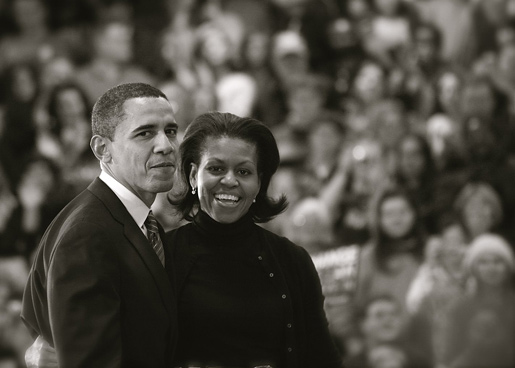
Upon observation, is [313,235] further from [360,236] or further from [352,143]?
[352,143]

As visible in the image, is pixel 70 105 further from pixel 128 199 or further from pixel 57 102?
pixel 128 199

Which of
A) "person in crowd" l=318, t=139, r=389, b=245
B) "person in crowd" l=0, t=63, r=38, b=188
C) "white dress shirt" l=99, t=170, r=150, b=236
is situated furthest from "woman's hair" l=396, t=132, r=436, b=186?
"white dress shirt" l=99, t=170, r=150, b=236

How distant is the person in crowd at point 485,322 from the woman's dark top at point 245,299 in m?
2.93

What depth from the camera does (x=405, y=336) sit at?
16.5ft

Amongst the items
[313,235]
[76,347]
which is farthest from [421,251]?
[76,347]

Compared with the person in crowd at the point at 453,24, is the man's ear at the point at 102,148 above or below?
below

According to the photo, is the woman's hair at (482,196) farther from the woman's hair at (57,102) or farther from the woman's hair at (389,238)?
the woman's hair at (57,102)

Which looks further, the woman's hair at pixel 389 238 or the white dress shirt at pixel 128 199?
the woman's hair at pixel 389 238

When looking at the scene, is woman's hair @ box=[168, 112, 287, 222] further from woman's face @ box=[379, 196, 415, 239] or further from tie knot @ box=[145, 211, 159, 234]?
woman's face @ box=[379, 196, 415, 239]

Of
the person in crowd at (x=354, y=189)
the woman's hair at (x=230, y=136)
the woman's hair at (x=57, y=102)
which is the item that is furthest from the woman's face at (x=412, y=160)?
the woman's hair at (x=230, y=136)

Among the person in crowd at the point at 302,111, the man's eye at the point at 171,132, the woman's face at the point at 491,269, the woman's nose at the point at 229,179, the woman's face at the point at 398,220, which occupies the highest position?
the person in crowd at the point at 302,111

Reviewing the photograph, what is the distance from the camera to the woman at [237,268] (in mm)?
2068

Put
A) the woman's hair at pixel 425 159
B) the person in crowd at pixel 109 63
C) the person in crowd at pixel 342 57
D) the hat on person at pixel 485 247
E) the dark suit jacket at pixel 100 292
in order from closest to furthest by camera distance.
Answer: the dark suit jacket at pixel 100 292 < the hat on person at pixel 485 247 < the woman's hair at pixel 425 159 < the person in crowd at pixel 342 57 < the person in crowd at pixel 109 63

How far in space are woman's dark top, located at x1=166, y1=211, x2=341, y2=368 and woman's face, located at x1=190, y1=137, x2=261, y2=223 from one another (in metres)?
0.05
